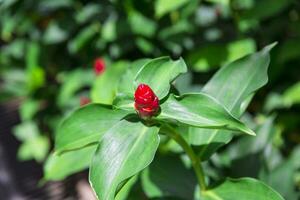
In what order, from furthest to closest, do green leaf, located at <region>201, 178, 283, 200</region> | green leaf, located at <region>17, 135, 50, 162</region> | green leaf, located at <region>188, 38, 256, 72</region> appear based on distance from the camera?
green leaf, located at <region>17, 135, 50, 162</region> → green leaf, located at <region>188, 38, 256, 72</region> → green leaf, located at <region>201, 178, 283, 200</region>

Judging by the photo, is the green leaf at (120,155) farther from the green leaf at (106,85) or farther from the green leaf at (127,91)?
the green leaf at (106,85)

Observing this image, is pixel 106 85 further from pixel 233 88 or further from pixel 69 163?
pixel 233 88

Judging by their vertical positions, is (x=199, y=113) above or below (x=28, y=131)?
above

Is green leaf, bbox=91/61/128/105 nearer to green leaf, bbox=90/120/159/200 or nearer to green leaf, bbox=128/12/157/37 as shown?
green leaf, bbox=128/12/157/37

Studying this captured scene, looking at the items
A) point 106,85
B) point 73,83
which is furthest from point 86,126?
point 73,83

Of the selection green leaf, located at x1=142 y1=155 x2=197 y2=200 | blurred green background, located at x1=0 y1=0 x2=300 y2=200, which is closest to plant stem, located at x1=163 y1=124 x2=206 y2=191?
green leaf, located at x1=142 y1=155 x2=197 y2=200

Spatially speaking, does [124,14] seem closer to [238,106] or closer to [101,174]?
[238,106]
